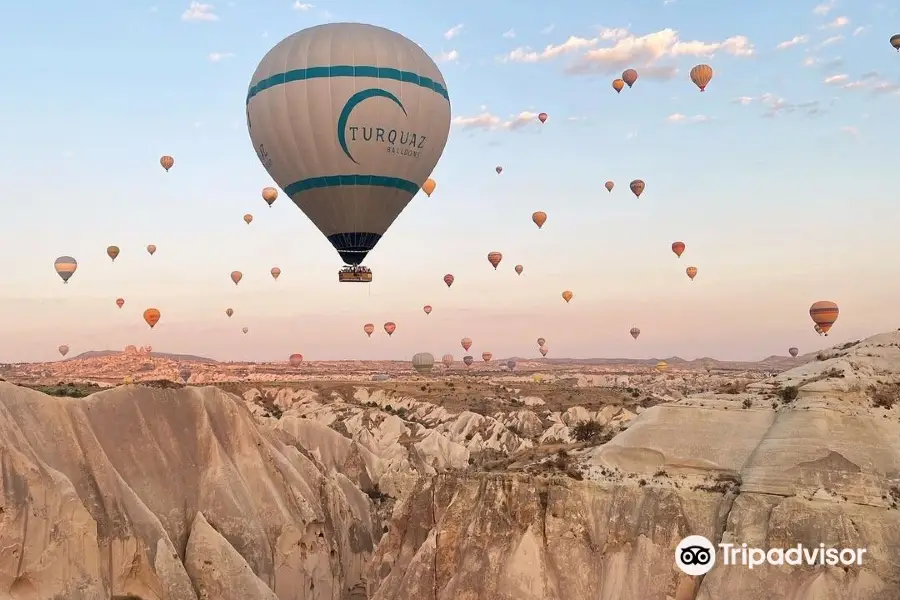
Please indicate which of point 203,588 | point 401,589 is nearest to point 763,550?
point 401,589

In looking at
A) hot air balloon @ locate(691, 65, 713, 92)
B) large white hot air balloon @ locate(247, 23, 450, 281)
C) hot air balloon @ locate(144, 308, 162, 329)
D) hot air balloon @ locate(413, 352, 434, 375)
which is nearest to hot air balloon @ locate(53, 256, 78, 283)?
hot air balloon @ locate(144, 308, 162, 329)

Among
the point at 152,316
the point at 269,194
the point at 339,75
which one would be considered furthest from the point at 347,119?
the point at 152,316

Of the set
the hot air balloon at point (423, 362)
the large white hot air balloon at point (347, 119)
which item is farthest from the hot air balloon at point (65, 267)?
the hot air balloon at point (423, 362)

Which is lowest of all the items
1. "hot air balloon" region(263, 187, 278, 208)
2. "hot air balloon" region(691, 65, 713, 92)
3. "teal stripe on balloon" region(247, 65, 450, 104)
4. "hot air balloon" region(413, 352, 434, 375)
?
"hot air balloon" region(413, 352, 434, 375)

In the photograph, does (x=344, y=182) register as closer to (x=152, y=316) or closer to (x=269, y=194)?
(x=269, y=194)

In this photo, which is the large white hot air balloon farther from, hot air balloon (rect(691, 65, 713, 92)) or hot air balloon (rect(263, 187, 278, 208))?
hot air balloon (rect(691, 65, 713, 92))

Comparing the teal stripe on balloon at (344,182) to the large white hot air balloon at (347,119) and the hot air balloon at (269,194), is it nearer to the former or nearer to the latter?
the large white hot air balloon at (347,119)
